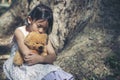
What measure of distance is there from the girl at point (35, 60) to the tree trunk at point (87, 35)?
0.77m

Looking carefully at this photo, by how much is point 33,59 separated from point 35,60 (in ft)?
0.11

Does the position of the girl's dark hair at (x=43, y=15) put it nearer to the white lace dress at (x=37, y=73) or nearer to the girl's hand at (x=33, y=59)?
the girl's hand at (x=33, y=59)

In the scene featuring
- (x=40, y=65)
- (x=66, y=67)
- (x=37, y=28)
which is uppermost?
(x=37, y=28)

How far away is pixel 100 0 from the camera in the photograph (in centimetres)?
668

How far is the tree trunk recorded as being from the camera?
5.70m

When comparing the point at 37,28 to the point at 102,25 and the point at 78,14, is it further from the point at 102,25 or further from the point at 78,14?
the point at 78,14

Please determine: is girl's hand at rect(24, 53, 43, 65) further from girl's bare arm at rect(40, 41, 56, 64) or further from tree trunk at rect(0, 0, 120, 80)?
tree trunk at rect(0, 0, 120, 80)

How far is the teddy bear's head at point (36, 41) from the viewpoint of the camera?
16.9 ft

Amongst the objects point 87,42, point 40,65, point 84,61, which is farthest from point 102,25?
point 40,65

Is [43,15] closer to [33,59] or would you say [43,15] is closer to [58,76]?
[33,59]

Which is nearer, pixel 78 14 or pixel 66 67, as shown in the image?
pixel 66 67

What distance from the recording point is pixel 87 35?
250 inches

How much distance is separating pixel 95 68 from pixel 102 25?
103 cm

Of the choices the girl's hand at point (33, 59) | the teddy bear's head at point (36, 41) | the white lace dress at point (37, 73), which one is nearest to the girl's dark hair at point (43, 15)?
the teddy bear's head at point (36, 41)
